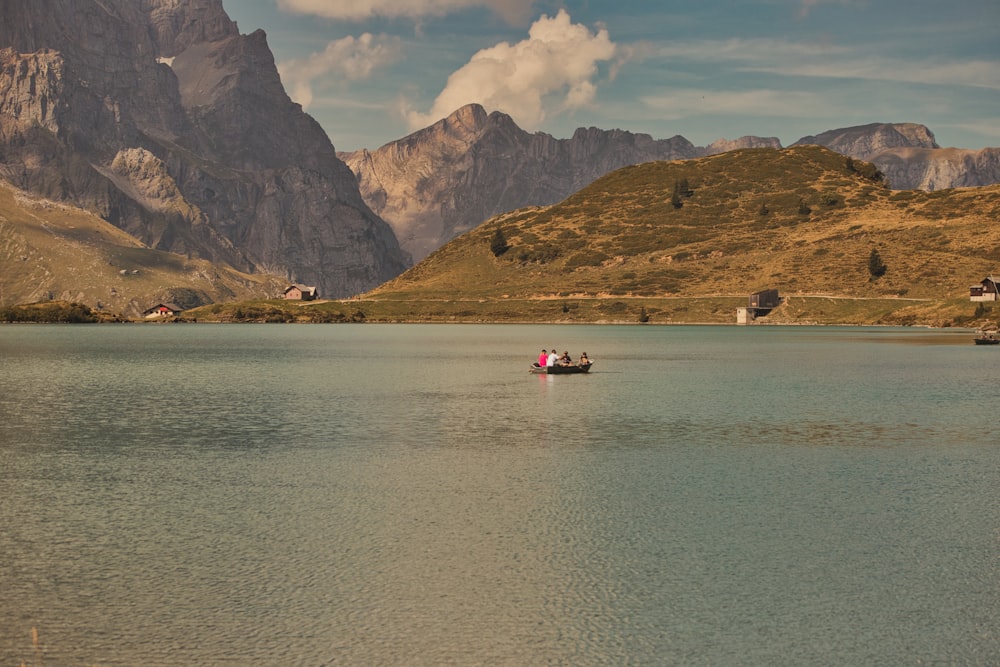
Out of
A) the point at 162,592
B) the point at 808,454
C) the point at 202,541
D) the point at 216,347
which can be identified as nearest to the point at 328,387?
the point at 808,454

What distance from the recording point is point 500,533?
→ 31531 mm

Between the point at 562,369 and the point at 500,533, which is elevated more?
the point at 562,369

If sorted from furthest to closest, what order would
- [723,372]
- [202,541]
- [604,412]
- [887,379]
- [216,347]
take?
[216,347] → [723,372] → [887,379] → [604,412] → [202,541]

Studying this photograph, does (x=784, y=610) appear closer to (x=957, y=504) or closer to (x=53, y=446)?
(x=957, y=504)

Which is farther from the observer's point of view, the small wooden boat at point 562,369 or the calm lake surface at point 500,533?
the small wooden boat at point 562,369

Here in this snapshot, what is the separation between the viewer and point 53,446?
2028 inches

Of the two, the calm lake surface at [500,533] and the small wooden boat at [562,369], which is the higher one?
the small wooden boat at [562,369]

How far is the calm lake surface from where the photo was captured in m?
21.8

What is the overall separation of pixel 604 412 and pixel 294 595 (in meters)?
46.2

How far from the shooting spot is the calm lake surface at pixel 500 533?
21.8 m

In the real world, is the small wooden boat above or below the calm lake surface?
above

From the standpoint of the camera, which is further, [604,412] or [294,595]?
[604,412]

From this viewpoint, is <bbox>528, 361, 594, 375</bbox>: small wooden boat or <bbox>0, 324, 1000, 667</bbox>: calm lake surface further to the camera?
<bbox>528, 361, 594, 375</bbox>: small wooden boat

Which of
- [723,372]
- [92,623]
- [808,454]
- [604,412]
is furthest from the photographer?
[723,372]
